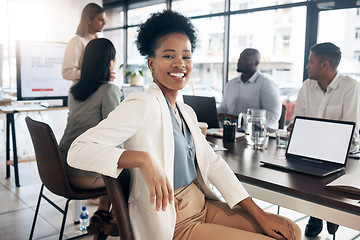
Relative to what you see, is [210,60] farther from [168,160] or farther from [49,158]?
[168,160]

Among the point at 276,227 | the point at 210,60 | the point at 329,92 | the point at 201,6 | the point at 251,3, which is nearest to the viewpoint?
the point at 276,227

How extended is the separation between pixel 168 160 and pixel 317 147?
0.77 metres

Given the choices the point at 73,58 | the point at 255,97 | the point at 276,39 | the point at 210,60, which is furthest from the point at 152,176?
the point at 210,60

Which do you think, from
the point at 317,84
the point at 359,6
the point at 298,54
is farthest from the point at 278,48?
the point at 317,84

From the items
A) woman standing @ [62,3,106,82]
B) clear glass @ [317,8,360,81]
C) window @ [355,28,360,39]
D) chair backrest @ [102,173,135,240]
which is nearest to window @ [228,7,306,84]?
clear glass @ [317,8,360,81]

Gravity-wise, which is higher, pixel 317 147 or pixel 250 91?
pixel 250 91

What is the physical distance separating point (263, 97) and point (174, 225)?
2.34 meters

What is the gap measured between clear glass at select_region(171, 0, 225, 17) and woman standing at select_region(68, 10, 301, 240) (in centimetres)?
454

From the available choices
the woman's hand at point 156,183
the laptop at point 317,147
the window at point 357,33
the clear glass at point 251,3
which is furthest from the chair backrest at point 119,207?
the clear glass at point 251,3

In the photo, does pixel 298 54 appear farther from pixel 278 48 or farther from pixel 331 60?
pixel 331 60

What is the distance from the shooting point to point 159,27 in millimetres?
1393

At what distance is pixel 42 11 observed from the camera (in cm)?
688

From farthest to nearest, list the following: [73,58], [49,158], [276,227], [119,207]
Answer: [73,58]
[49,158]
[276,227]
[119,207]

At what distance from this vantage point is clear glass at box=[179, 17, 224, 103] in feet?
19.8
